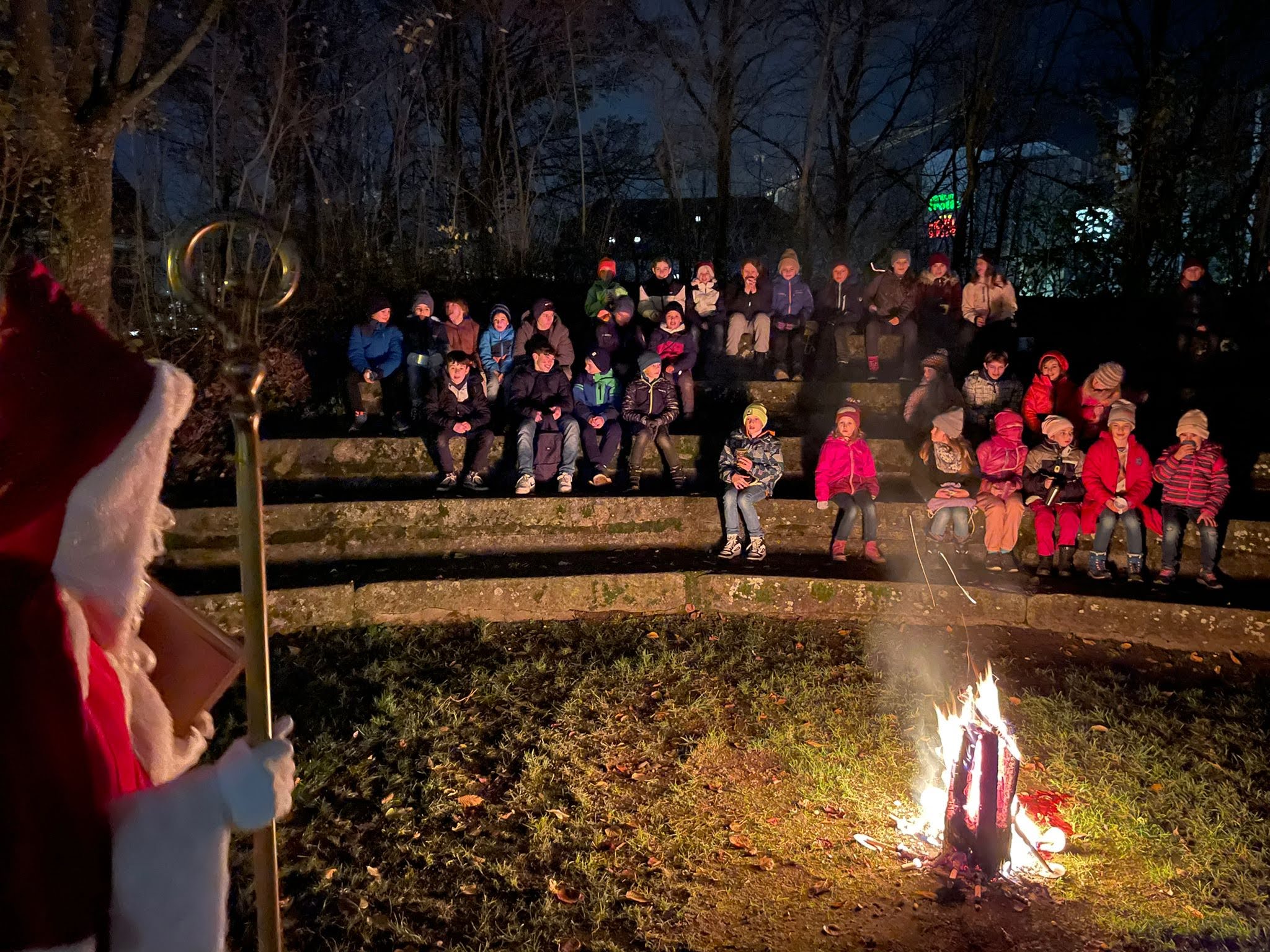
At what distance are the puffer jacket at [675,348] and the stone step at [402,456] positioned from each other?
1.01m

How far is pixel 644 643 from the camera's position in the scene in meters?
5.70

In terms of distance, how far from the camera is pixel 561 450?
809 cm

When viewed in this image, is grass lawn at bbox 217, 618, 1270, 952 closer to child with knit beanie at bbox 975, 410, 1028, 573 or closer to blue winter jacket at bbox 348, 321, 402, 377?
child with knit beanie at bbox 975, 410, 1028, 573

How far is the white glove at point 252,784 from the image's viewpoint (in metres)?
1.56

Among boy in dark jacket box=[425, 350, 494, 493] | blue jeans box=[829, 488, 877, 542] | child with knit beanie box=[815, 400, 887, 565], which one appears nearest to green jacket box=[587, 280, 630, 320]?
boy in dark jacket box=[425, 350, 494, 493]

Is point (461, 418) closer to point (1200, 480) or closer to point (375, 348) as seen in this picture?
point (375, 348)

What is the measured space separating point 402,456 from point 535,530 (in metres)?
1.80

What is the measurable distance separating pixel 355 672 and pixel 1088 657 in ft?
16.6

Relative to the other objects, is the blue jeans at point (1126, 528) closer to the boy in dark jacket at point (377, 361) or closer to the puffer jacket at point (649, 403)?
the puffer jacket at point (649, 403)

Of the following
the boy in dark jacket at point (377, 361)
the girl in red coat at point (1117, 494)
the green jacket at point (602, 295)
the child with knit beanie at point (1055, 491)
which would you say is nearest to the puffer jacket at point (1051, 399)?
the child with knit beanie at point (1055, 491)

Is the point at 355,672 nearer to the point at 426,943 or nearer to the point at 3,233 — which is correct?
the point at 426,943

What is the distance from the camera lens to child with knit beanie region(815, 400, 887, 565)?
716 centimetres

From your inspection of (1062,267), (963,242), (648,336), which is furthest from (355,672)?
(963,242)

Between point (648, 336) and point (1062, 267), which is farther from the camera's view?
point (1062, 267)
